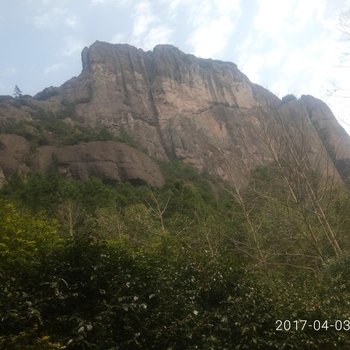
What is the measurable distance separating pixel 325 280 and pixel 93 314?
716 centimetres

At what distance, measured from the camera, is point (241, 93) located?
8438 centimetres

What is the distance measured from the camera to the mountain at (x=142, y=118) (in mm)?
48453

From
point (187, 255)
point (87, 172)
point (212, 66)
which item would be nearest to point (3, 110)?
point (87, 172)

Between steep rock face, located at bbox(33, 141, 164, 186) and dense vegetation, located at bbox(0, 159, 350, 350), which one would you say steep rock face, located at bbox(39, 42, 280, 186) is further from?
dense vegetation, located at bbox(0, 159, 350, 350)

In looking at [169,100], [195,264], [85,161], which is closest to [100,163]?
[85,161]

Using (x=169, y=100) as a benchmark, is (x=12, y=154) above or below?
below

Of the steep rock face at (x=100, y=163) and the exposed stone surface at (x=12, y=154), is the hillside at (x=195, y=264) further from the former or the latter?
the steep rock face at (x=100, y=163)

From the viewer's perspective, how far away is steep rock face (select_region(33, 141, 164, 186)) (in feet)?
152
